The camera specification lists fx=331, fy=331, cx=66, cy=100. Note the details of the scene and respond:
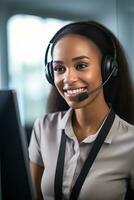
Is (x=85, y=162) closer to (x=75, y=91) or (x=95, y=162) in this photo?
(x=95, y=162)

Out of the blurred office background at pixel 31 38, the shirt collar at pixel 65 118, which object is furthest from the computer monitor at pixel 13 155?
the blurred office background at pixel 31 38

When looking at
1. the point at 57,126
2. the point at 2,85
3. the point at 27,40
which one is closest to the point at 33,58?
the point at 27,40

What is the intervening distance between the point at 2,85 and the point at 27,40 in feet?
0.77

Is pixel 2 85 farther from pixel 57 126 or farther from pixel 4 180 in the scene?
pixel 4 180

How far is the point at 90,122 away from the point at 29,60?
43 centimetres

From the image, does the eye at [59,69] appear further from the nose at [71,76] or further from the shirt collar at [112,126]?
the shirt collar at [112,126]

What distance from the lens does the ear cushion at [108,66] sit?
1152mm

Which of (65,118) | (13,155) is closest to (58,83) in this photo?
(65,118)

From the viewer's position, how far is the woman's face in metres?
1.17

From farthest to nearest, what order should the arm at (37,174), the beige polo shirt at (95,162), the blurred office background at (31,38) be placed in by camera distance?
the blurred office background at (31,38) < the arm at (37,174) < the beige polo shirt at (95,162)

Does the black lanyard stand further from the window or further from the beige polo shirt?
the window

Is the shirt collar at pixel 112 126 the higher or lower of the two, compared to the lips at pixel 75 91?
lower

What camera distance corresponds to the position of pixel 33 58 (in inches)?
57.9

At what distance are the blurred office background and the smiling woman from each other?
158mm
